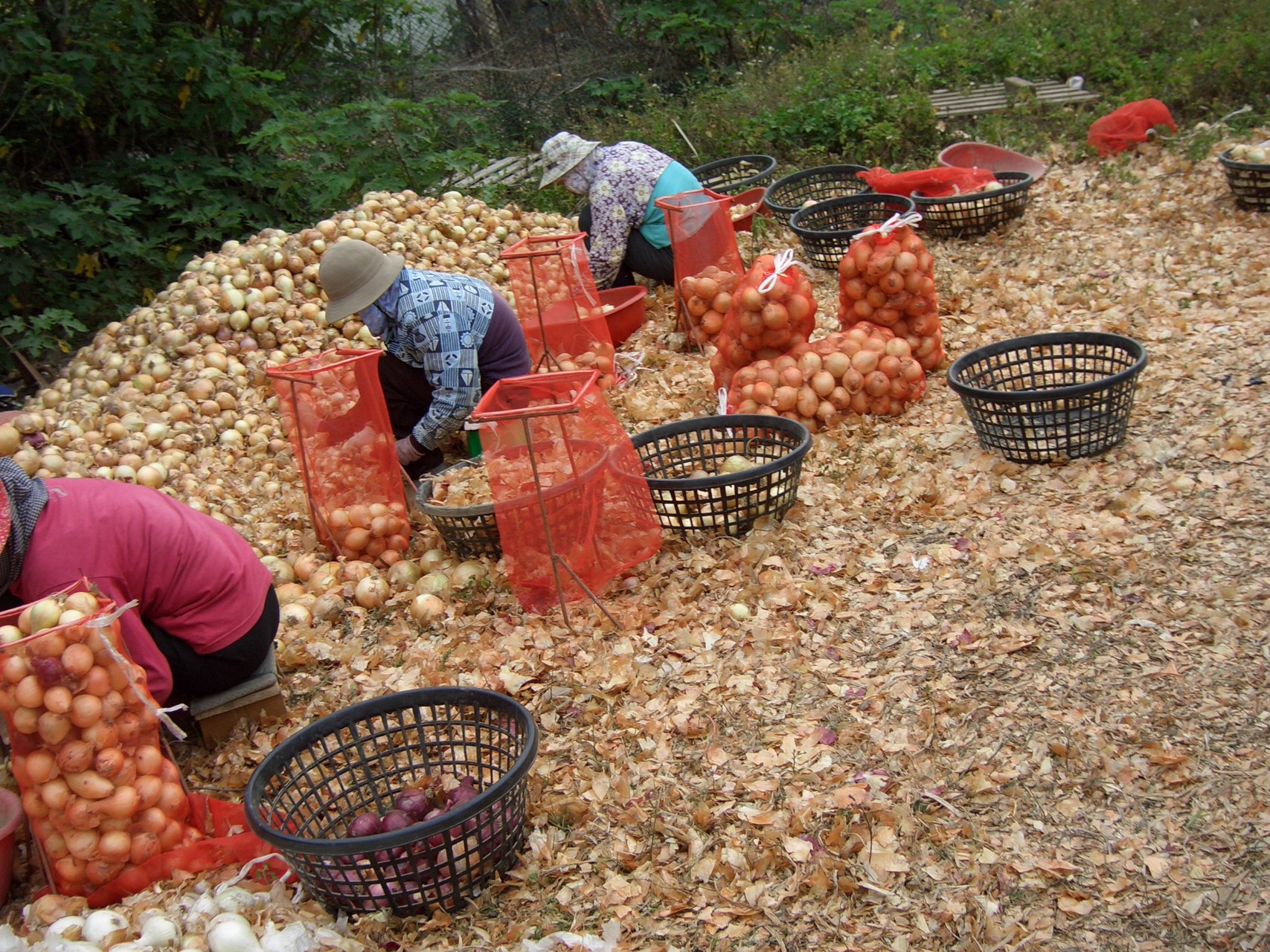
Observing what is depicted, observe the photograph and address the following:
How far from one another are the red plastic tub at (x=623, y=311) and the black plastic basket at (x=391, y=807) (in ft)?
10.5

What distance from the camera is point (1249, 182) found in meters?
5.99

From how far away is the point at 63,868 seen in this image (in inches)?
102

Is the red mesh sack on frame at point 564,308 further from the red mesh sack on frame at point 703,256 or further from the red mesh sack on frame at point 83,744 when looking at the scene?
the red mesh sack on frame at point 83,744

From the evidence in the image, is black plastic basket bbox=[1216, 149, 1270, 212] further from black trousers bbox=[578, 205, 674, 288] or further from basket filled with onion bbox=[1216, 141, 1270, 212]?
black trousers bbox=[578, 205, 674, 288]

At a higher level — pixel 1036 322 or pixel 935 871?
pixel 1036 322

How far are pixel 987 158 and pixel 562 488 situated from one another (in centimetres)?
541

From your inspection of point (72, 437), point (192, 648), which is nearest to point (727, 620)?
point (192, 648)

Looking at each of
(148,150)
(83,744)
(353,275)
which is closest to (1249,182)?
(353,275)

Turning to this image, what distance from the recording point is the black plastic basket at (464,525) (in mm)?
3887

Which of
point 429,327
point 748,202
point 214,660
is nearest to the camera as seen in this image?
point 214,660

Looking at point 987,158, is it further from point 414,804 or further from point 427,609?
point 414,804

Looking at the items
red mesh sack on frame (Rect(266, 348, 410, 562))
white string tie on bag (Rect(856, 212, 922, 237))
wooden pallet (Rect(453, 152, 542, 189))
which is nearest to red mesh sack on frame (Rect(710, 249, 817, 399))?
white string tie on bag (Rect(856, 212, 922, 237))

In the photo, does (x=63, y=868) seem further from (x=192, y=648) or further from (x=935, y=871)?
(x=935, y=871)

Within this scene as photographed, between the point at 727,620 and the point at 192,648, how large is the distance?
168cm
